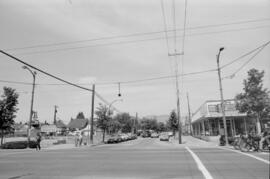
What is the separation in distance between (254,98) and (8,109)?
95.9 feet

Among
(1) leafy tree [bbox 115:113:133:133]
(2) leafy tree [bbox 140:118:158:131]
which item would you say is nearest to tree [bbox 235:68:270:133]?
(1) leafy tree [bbox 115:113:133:133]

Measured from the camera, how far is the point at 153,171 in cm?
989

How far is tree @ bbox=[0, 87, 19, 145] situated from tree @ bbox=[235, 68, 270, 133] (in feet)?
90.1

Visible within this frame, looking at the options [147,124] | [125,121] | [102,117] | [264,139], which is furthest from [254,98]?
[147,124]

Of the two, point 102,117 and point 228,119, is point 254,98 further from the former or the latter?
point 102,117

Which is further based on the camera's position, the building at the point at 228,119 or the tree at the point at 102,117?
the tree at the point at 102,117

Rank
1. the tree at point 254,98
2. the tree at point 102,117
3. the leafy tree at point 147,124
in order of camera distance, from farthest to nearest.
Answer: the leafy tree at point 147,124
the tree at point 102,117
the tree at point 254,98

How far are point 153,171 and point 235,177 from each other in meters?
2.99

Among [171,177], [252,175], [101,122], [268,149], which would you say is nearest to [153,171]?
[171,177]

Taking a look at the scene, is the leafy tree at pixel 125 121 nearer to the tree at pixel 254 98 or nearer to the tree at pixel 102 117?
the tree at pixel 102 117

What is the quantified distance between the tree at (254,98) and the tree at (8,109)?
27451 millimetres

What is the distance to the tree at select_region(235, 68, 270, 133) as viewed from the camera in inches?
1046

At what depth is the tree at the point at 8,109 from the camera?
104ft

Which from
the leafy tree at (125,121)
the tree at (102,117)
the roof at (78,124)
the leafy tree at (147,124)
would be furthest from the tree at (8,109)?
the leafy tree at (147,124)
